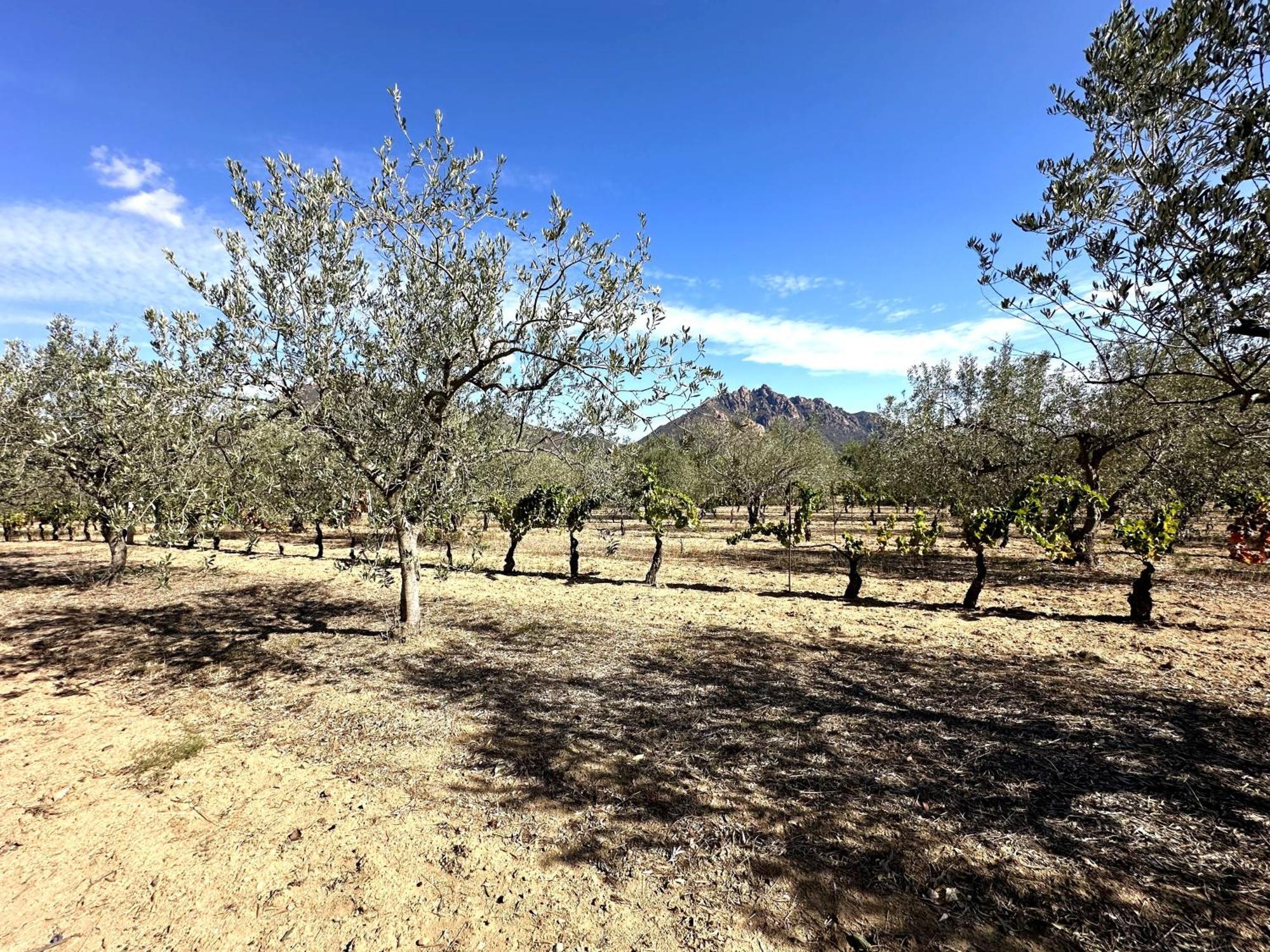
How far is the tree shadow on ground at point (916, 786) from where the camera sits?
4.32 m

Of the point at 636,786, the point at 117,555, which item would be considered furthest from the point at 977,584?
the point at 117,555

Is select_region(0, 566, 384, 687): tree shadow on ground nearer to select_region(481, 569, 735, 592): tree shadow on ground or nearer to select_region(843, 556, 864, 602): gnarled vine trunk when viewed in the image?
select_region(481, 569, 735, 592): tree shadow on ground

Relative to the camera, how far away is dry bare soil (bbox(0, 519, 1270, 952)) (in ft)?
14.1

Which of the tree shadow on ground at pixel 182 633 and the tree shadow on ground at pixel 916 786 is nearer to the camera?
the tree shadow on ground at pixel 916 786

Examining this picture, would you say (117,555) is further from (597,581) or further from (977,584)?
(977,584)

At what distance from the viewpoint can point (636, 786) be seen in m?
6.22

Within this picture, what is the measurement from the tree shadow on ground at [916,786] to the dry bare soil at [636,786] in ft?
0.12

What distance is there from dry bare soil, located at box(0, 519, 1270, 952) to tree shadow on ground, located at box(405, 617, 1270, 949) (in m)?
0.04

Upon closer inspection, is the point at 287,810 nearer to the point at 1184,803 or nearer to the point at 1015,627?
the point at 1184,803

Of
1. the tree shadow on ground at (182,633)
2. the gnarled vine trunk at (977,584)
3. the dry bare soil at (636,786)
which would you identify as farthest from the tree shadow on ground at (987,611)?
the tree shadow on ground at (182,633)

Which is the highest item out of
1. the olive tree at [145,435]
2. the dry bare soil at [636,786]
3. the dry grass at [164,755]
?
the olive tree at [145,435]

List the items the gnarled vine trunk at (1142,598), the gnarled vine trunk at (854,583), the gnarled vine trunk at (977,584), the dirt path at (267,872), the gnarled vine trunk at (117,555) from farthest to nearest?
the gnarled vine trunk at (117,555), the gnarled vine trunk at (854,583), the gnarled vine trunk at (977,584), the gnarled vine trunk at (1142,598), the dirt path at (267,872)

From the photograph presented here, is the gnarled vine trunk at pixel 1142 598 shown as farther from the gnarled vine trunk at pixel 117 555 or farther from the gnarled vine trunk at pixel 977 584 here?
the gnarled vine trunk at pixel 117 555

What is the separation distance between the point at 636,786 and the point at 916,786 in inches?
134
